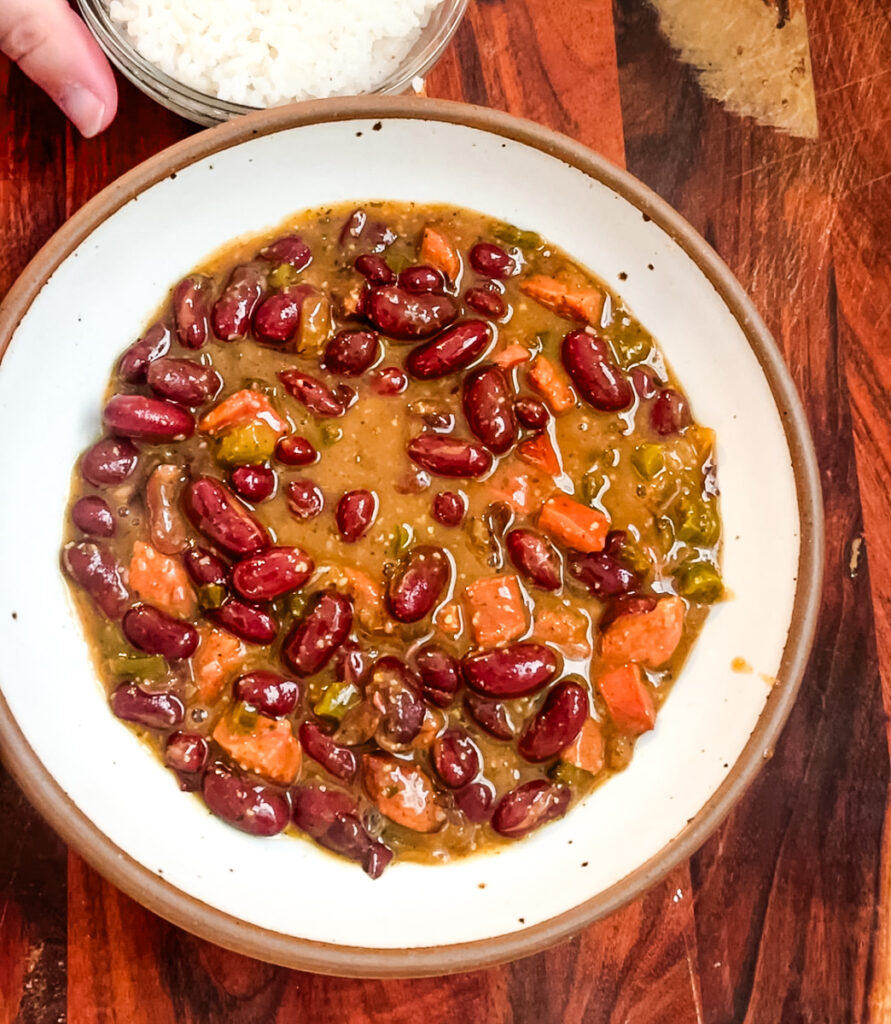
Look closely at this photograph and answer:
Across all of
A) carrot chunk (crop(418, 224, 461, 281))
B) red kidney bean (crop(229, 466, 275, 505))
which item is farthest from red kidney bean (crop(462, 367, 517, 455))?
red kidney bean (crop(229, 466, 275, 505))

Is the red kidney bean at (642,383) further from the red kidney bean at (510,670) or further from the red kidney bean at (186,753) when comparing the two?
the red kidney bean at (186,753)

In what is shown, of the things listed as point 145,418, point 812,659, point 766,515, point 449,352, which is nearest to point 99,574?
point 145,418

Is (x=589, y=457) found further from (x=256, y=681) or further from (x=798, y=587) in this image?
(x=256, y=681)

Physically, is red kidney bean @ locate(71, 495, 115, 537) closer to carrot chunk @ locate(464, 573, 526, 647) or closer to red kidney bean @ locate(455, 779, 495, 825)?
carrot chunk @ locate(464, 573, 526, 647)

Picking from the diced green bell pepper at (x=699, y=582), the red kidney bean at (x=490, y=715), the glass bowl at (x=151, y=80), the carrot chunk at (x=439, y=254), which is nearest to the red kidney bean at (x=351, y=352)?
the carrot chunk at (x=439, y=254)

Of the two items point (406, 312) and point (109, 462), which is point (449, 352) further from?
point (109, 462)
